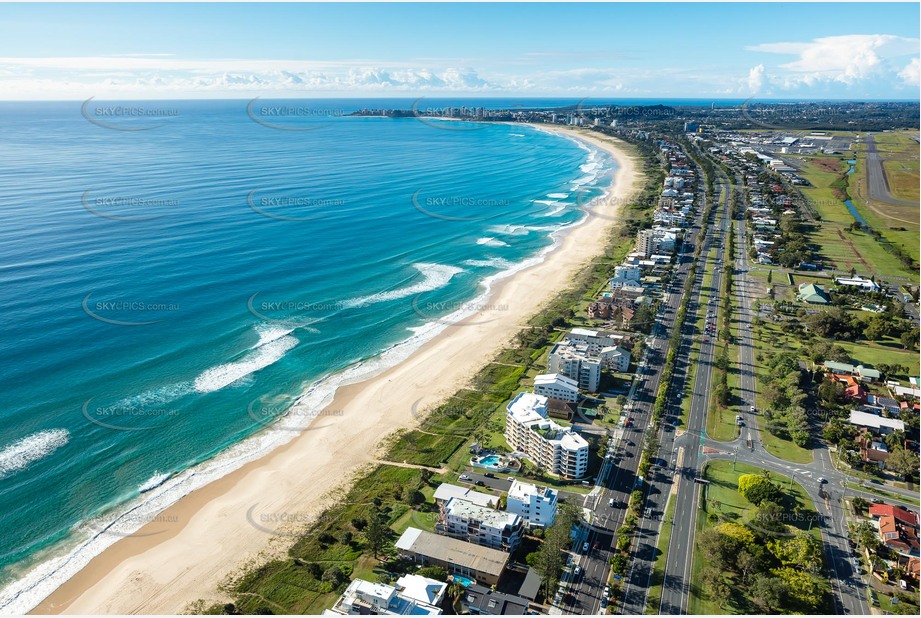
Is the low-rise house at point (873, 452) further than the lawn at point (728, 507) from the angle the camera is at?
Yes

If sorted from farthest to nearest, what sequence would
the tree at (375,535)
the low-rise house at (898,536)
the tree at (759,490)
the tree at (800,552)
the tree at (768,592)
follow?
1. the tree at (759,490)
2. the tree at (375,535)
3. the low-rise house at (898,536)
4. the tree at (800,552)
5. the tree at (768,592)

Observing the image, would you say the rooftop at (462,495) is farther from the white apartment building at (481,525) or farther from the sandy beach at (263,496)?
the sandy beach at (263,496)

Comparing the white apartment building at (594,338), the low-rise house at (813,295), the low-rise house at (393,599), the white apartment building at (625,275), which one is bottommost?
the low-rise house at (393,599)

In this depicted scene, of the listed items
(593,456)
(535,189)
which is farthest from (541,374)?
(535,189)

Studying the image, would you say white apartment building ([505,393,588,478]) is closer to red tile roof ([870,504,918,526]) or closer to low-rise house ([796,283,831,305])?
red tile roof ([870,504,918,526])

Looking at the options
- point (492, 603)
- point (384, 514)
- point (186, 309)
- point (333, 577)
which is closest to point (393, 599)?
point (333, 577)

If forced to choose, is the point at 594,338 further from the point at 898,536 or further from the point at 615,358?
the point at 898,536

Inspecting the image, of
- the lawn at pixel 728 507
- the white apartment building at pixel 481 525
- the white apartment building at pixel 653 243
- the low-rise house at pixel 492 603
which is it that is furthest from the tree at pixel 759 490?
the white apartment building at pixel 653 243
